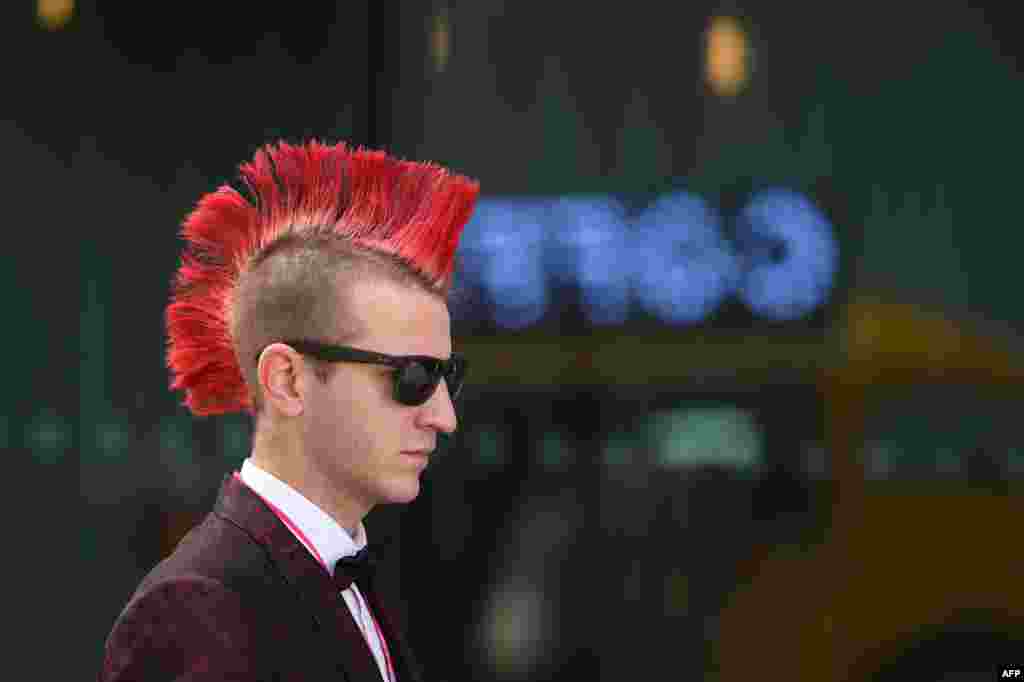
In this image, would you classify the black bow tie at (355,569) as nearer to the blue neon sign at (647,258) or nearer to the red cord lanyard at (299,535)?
the red cord lanyard at (299,535)

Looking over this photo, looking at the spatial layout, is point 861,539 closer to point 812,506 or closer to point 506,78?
point 812,506

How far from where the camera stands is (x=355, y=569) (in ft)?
8.22

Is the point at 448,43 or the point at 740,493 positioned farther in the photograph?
the point at 448,43

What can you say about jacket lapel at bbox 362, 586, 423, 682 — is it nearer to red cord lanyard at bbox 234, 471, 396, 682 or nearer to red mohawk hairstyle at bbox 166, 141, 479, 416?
red cord lanyard at bbox 234, 471, 396, 682

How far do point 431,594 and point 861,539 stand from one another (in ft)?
5.56

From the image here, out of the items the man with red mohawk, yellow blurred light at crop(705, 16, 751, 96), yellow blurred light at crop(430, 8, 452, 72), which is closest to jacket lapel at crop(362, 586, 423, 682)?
the man with red mohawk

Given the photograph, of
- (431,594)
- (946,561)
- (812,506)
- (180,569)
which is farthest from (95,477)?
(180,569)

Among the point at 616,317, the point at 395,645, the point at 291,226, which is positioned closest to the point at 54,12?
the point at 616,317

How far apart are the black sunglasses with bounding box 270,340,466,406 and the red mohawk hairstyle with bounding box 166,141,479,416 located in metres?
0.16

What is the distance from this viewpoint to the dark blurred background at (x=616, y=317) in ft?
18.1

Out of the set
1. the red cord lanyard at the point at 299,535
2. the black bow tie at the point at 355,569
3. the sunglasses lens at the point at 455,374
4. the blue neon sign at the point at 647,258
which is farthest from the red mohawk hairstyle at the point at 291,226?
the blue neon sign at the point at 647,258

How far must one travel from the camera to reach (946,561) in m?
5.48

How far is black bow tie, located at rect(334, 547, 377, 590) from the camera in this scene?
2.48 m

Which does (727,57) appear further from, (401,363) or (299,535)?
(299,535)
